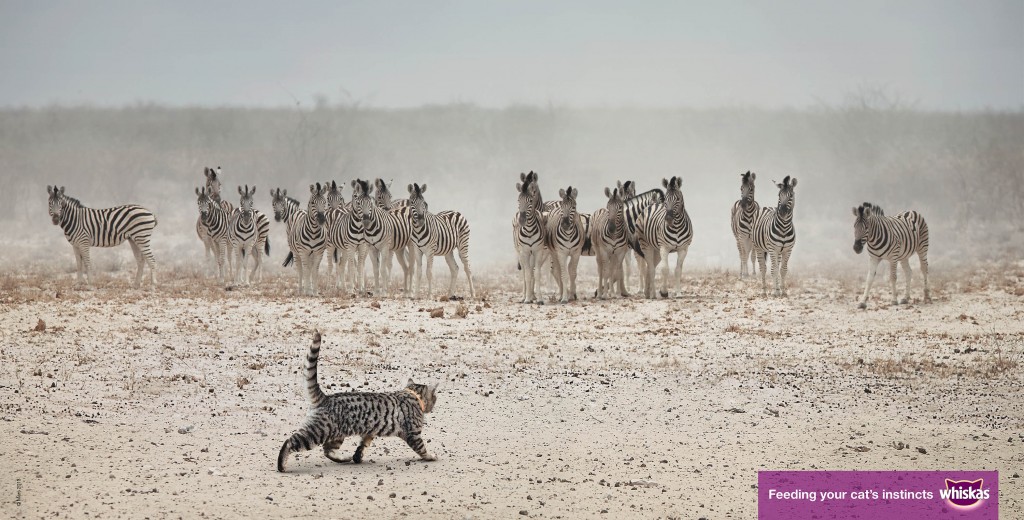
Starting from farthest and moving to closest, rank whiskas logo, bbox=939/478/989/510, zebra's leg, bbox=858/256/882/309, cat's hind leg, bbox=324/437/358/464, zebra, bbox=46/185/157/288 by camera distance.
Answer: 1. zebra, bbox=46/185/157/288
2. zebra's leg, bbox=858/256/882/309
3. cat's hind leg, bbox=324/437/358/464
4. whiskas logo, bbox=939/478/989/510

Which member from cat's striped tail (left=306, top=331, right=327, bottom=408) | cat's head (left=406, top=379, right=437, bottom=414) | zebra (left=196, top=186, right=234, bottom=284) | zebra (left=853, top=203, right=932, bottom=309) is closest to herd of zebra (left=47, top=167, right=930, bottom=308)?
zebra (left=853, top=203, right=932, bottom=309)

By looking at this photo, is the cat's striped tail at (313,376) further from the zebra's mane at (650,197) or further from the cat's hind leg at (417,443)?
the zebra's mane at (650,197)

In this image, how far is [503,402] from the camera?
12250mm

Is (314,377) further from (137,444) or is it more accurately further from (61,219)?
(61,219)

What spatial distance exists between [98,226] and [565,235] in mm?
10069

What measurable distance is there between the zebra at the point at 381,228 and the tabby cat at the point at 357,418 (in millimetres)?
12174

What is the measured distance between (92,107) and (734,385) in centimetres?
6383

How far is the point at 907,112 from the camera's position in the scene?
70438 millimetres

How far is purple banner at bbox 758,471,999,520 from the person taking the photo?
8.96 metres

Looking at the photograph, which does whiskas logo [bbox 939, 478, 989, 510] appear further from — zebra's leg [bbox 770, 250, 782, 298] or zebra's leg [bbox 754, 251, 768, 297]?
zebra's leg [bbox 754, 251, 768, 297]

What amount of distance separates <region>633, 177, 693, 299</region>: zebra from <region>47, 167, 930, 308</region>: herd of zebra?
0.02 metres

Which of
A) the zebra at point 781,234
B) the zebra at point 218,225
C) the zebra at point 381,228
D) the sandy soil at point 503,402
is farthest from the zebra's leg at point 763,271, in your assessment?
the zebra at point 218,225

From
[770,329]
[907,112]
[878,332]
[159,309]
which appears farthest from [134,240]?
[907,112]

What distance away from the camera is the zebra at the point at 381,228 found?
21.8m
